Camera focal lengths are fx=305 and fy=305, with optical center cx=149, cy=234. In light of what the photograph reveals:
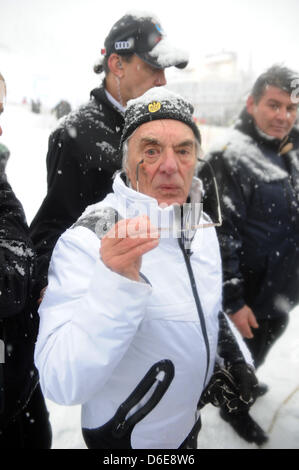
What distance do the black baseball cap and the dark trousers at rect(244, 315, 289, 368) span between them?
214 centimetres

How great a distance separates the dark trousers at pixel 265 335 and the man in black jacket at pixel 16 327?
177cm

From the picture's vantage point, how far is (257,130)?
7.41ft

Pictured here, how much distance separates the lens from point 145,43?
6.61 ft

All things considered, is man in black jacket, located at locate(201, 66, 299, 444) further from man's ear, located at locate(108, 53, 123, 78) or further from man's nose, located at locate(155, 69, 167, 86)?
man's ear, located at locate(108, 53, 123, 78)

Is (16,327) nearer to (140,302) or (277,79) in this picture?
(140,302)

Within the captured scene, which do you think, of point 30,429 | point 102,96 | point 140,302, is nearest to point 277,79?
point 102,96

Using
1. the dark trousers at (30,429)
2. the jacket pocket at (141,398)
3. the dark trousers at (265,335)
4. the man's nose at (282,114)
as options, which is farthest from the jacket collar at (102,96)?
the dark trousers at (265,335)

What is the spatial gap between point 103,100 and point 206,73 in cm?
1789

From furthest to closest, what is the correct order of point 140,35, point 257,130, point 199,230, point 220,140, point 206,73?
point 206,73
point 220,140
point 257,130
point 140,35
point 199,230

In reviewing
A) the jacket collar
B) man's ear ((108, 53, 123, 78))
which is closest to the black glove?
the jacket collar

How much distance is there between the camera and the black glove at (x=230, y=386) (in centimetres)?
163

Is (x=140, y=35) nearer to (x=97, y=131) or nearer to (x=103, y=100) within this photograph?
(x=103, y=100)

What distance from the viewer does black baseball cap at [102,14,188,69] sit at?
6.60 feet
